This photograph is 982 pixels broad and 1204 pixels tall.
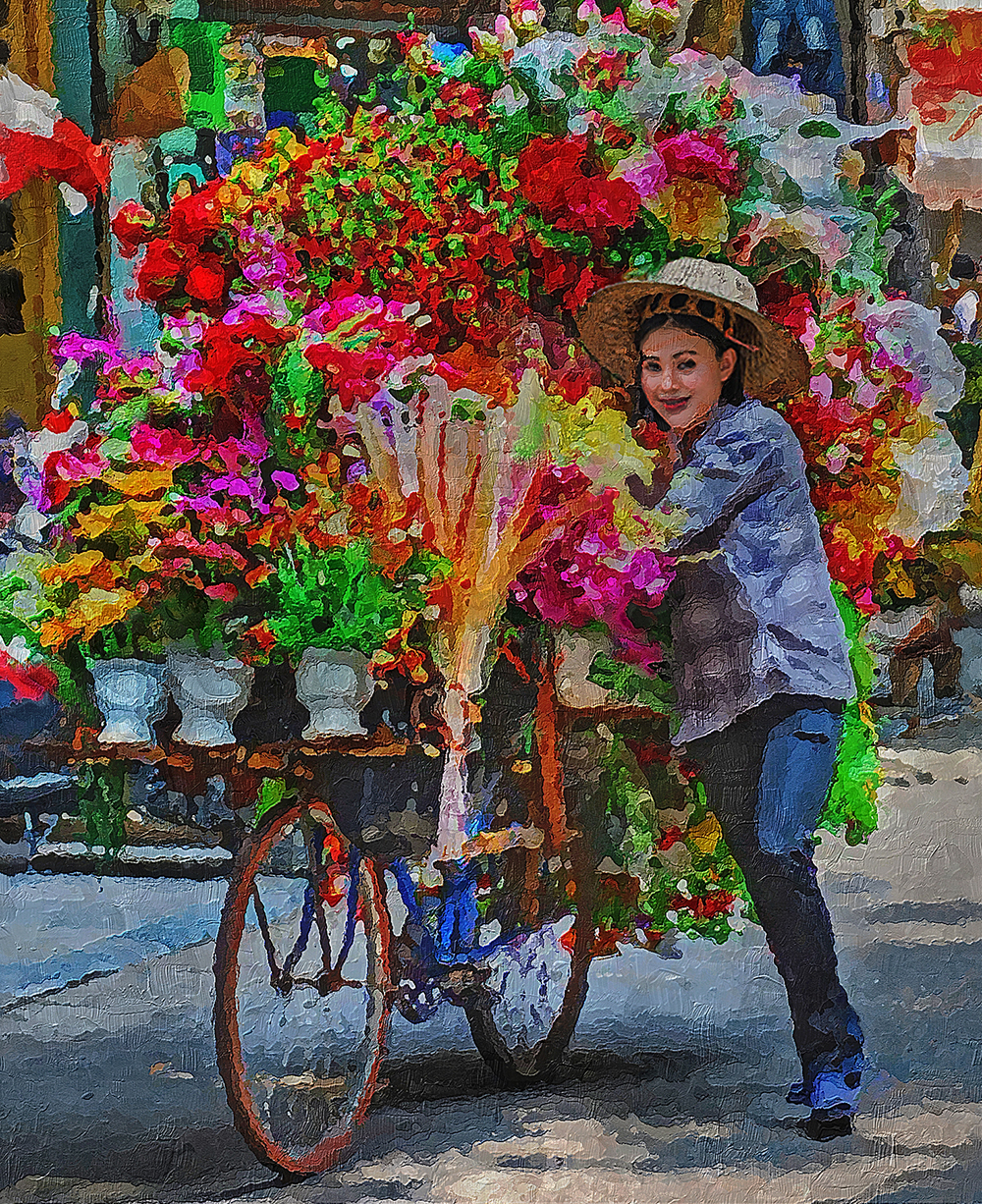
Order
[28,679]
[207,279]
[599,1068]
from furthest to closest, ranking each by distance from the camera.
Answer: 1. [599,1068]
2. [28,679]
3. [207,279]

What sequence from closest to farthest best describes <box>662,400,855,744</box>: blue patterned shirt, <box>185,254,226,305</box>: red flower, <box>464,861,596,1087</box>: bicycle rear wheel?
<box>185,254,226,305</box>: red flower → <box>662,400,855,744</box>: blue patterned shirt → <box>464,861,596,1087</box>: bicycle rear wheel

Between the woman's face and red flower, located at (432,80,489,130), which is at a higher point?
red flower, located at (432,80,489,130)

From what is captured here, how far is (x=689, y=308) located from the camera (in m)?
2.28

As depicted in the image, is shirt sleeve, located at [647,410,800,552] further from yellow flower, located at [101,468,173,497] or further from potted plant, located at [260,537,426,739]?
yellow flower, located at [101,468,173,497]

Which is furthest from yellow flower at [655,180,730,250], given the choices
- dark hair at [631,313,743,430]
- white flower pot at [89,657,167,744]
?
white flower pot at [89,657,167,744]

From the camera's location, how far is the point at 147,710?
217cm

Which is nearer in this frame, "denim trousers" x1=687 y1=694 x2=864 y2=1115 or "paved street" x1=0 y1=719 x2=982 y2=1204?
"paved street" x1=0 y1=719 x2=982 y2=1204

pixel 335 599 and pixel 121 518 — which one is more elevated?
pixel 121 518

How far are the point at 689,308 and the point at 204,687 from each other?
41.9 inches

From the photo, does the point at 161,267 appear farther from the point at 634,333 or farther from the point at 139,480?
the point at 634,333

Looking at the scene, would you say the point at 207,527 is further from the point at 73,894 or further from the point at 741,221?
the point at 741,221

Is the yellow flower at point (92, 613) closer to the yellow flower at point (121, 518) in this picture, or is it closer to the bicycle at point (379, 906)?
the yellow flower at point (121, 518)

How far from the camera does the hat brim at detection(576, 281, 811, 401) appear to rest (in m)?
2.25

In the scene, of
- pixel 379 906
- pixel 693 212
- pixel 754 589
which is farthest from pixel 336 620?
pixel 693 212
